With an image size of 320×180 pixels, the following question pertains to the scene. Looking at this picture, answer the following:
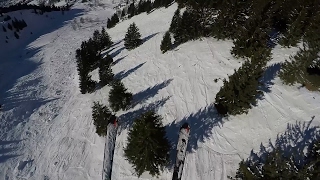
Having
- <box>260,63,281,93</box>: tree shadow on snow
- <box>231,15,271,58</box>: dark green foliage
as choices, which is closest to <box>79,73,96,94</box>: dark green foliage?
<box>231,15,271,58</box>: dark green foliage

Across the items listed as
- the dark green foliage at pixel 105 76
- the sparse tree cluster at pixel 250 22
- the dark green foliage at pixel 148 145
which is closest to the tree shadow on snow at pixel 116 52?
the dark green foliage at pixel 105 76

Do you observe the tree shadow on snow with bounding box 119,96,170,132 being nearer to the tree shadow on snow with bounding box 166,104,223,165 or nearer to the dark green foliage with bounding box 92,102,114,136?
the dark green foliage with bounding box 92,102,114,136

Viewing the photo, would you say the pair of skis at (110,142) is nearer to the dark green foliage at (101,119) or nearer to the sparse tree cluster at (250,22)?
the dark green foliage at (101,119)

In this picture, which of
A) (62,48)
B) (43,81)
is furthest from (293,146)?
(62,48)

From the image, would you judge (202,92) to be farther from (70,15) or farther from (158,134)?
(70,15)

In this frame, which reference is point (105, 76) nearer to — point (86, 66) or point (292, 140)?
point (86, 66)
